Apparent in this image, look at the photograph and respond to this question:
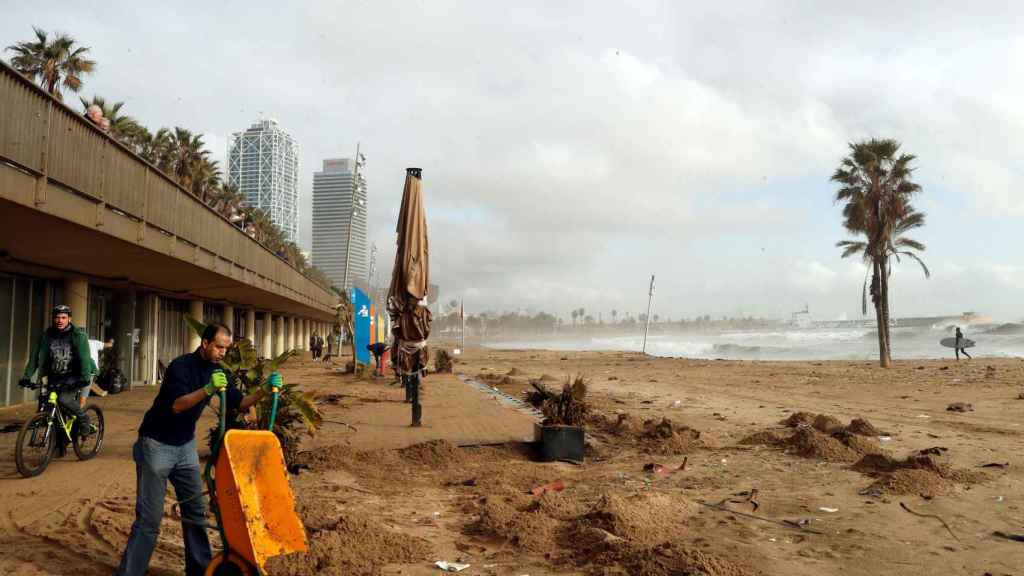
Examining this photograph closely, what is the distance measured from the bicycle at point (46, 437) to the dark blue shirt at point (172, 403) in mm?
3858

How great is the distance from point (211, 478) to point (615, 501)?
121 inches

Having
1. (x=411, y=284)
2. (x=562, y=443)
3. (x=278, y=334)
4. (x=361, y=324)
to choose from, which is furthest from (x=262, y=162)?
(x=562, y=443)

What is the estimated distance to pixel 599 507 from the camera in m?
5.23

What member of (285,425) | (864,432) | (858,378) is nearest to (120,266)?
(285,425)

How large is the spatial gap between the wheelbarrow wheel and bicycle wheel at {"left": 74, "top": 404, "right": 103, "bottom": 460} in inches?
193

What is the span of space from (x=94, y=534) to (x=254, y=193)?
3157 inches

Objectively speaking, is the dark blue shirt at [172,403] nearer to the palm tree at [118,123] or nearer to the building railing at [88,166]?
the building railing at [88,166]

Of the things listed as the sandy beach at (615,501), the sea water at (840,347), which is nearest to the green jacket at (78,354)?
the sandy beach at (615,501)

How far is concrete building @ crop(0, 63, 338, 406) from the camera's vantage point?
326 inches

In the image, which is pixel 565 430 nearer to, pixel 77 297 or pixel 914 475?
pixel 914 475

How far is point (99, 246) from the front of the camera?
36.6 feet

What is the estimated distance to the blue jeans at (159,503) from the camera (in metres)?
3.50

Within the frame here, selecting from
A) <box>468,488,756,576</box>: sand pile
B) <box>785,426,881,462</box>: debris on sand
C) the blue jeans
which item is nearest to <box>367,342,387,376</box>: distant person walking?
<box>785,426,881,462</box>: debris on sand

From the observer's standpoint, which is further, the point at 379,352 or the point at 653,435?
the point at 379,352
